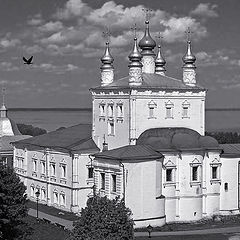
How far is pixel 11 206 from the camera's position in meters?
25.5

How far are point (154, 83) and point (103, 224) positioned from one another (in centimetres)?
1570

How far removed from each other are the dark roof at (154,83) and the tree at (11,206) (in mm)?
10386

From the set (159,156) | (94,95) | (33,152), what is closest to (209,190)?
(159,156)

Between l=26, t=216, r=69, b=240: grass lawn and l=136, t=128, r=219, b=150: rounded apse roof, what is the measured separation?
22.5 ft

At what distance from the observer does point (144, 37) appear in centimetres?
3853

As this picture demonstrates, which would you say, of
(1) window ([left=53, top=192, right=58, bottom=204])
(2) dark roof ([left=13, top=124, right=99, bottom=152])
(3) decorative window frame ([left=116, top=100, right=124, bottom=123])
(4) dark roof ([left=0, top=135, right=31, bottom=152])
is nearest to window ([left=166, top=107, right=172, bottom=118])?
(3) decorative window frame ([left=116, top=100, right=124, bottom=123])

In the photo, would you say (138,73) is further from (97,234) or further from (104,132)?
(97,234)

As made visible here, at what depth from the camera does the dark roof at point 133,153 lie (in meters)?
32.0

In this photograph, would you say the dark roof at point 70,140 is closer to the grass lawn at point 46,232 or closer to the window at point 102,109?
the window at point 102,109

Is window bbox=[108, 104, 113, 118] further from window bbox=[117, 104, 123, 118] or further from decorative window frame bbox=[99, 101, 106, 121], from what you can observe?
window bbox=[117, 104, 123, 118]

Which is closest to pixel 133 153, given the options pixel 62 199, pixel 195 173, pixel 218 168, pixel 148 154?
pixel 148 154

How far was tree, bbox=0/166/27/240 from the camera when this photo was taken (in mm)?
24234

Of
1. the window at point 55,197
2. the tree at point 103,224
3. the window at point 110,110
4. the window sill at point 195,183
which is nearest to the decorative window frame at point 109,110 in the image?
the window at point 110,110

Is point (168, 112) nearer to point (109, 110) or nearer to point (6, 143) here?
point (109, 110)
